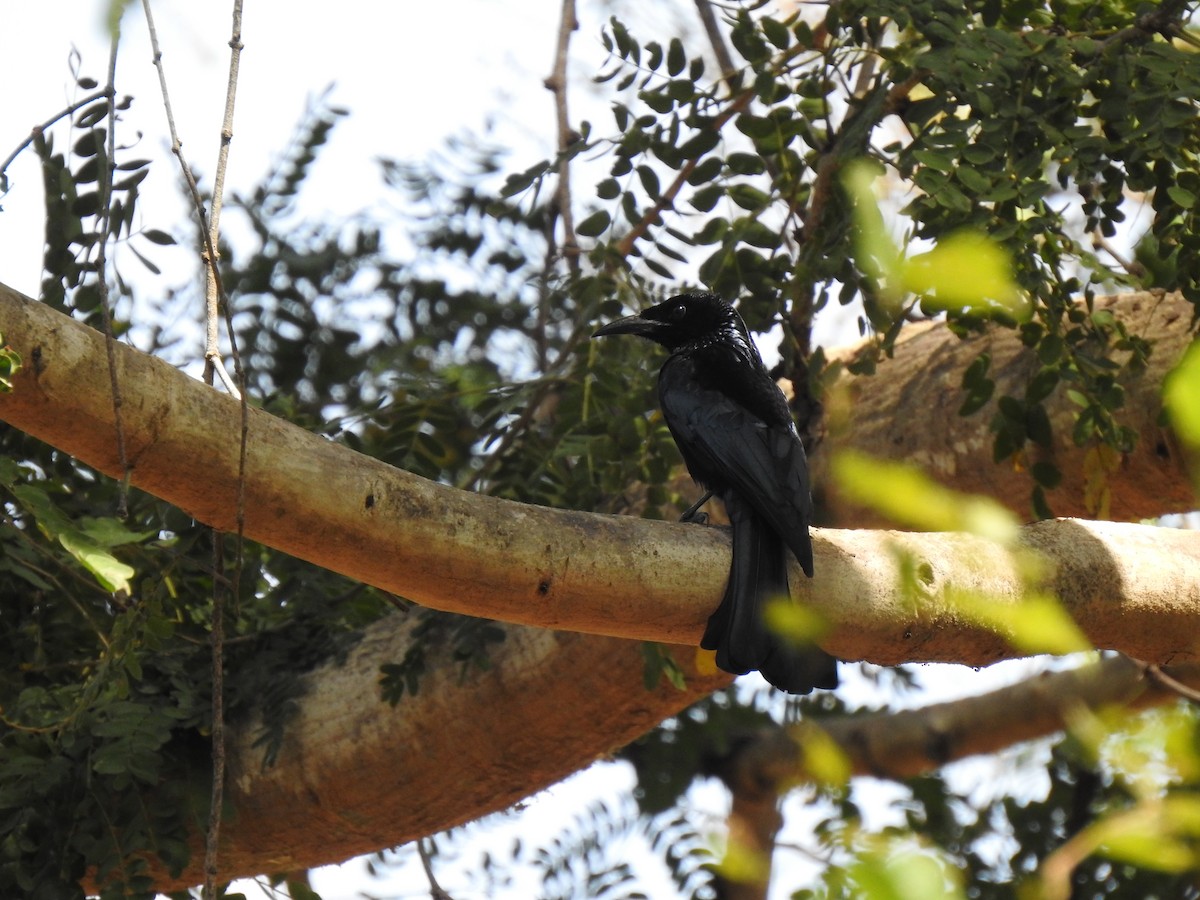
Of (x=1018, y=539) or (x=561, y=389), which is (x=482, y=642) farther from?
(x=1018, y=539)

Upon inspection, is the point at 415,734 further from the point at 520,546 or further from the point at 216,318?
the point at 216,318

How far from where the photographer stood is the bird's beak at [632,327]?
4.55 metres

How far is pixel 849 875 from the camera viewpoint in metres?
0.87

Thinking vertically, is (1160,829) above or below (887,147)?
below

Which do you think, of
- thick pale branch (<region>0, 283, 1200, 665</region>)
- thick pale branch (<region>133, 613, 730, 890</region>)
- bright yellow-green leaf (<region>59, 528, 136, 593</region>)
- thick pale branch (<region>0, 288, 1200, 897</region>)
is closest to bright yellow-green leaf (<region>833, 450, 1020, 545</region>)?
thick pale branch (<region>0, 288, 1200, 897</region>)

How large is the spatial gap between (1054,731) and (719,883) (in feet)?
5.12

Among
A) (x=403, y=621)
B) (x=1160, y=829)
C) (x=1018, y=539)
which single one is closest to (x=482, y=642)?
(x=403, y=621)

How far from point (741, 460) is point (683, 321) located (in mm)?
1247

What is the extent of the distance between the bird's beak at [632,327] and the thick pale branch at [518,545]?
62.4 inches

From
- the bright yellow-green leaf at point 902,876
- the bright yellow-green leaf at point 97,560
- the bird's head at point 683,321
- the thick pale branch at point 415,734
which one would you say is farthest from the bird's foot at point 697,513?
the bright yellow-green leaf at point 902,876

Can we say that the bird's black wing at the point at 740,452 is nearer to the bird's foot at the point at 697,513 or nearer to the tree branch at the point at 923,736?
the bird's foot at the point at 697,513

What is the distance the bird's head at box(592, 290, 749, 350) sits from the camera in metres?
4.66

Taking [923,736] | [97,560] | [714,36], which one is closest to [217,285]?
[97,560]

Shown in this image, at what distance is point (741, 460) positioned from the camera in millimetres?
3625
